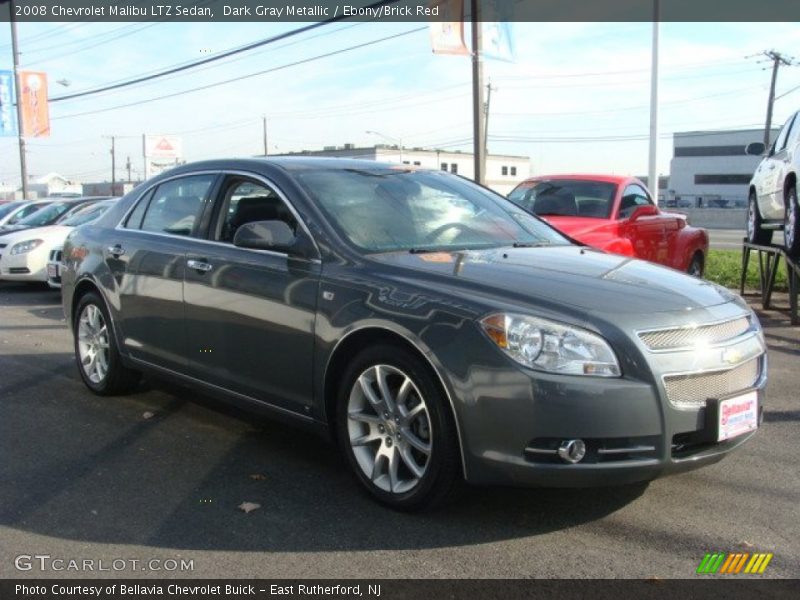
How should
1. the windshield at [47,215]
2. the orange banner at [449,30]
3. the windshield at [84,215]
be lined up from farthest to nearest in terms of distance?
the windshield at [47,215] → the windshield at [84,215] → the orange banner at [449,30]

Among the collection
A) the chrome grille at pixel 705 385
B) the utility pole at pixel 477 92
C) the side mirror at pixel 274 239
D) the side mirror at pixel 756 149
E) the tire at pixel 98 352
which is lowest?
the tire at pixel 98 352

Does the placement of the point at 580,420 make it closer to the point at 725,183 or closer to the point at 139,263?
the point at 139,263

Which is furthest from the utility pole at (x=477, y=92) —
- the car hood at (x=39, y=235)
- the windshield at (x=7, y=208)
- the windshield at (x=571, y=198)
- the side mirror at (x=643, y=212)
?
the windshield at (x=7, y=208)

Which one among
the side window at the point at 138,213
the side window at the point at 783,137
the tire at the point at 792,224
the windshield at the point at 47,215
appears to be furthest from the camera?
the windshield at the point at 47,215

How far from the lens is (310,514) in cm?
364

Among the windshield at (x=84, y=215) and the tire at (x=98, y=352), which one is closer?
the tire at (x=98, y=352)

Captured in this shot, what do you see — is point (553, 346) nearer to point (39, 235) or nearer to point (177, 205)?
point (177, 205)

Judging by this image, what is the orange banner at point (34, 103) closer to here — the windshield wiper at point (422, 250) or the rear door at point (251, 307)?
the rear door at point (251, 307)

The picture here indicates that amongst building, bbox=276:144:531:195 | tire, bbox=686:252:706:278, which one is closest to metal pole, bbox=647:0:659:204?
tire, bbox=686:252:706:278

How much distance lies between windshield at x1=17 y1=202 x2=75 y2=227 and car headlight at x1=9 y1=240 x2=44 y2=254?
121 cm

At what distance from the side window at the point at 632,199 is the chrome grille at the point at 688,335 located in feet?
18.5

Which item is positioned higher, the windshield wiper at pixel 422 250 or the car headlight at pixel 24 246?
the windshield wiper at pixel 422 250

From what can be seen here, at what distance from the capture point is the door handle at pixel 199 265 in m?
4.59

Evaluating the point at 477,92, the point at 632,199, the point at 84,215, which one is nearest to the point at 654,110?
the point at 477,92
